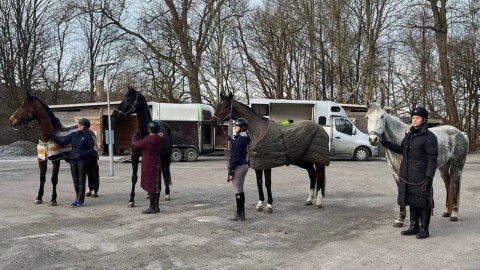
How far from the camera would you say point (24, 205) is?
32.1 feet

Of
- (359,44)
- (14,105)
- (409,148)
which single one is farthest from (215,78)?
(409,148)

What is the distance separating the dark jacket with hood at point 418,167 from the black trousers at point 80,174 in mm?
5917

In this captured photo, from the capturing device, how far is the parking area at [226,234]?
564 cm

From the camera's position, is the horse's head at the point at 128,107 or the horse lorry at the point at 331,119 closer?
the horse's head at the point at 128,107

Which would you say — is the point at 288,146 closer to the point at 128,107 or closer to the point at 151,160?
the point at 151,160

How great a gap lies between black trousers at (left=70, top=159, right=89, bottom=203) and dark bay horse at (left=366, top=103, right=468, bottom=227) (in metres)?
5.46

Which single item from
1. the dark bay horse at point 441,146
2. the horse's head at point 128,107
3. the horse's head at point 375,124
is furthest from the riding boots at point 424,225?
the horse's head at point 128,107

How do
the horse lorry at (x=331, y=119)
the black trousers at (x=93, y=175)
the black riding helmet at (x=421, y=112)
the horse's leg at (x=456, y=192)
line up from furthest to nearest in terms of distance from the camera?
the horse lorry at (x=331, y=119), the black trousers at (x=93, y=175), the horse's leg at (x=456, y=192), the black riding helmet at (x=421, y=112)

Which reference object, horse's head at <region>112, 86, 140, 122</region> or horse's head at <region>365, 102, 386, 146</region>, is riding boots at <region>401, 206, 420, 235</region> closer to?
horse's head at <region>365, 102, 386, 146</region>

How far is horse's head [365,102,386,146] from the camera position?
7371mm

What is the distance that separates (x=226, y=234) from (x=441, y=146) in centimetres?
370

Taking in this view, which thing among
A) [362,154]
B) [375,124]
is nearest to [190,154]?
[362,154]

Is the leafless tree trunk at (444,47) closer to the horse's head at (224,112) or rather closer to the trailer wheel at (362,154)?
the trailer wheel at (362,154)

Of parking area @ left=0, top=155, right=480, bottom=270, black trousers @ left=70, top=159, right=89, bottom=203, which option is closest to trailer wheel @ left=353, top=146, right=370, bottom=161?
parking area @ left=0, top=155, right=480, bottom=270
